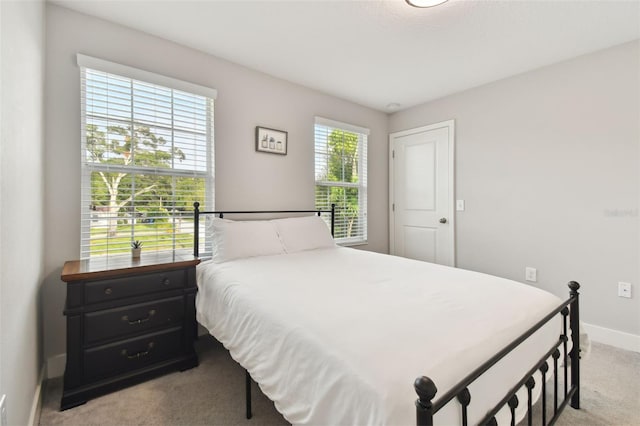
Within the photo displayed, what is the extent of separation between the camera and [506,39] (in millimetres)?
2318

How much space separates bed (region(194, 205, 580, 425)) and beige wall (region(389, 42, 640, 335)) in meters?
1.26

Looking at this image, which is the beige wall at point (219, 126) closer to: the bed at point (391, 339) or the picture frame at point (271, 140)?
the picture frame at point (271, 140)

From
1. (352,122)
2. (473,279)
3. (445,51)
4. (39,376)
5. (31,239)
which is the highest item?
(445,51)

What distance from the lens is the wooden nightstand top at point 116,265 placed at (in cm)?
169

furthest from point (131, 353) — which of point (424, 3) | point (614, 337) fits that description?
point (614, 337)

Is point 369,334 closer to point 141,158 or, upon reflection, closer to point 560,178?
point 141,158

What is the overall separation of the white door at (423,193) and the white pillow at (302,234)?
56.8 inches

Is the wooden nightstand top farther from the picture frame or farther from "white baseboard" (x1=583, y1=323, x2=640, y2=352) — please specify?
"white baseboard" (x1=583, y1=323, x2=640, y2=352)

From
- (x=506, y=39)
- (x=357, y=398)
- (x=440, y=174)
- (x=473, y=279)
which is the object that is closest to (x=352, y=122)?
(x=440, y=174)

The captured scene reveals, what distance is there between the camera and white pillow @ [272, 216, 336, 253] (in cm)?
268

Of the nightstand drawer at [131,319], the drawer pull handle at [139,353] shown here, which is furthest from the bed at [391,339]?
the drawer pull handle at [139,353]

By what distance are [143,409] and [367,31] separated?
2.84 metres

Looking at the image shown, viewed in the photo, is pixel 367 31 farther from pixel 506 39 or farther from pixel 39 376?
pixel 39 376

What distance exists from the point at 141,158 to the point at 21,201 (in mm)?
1060
